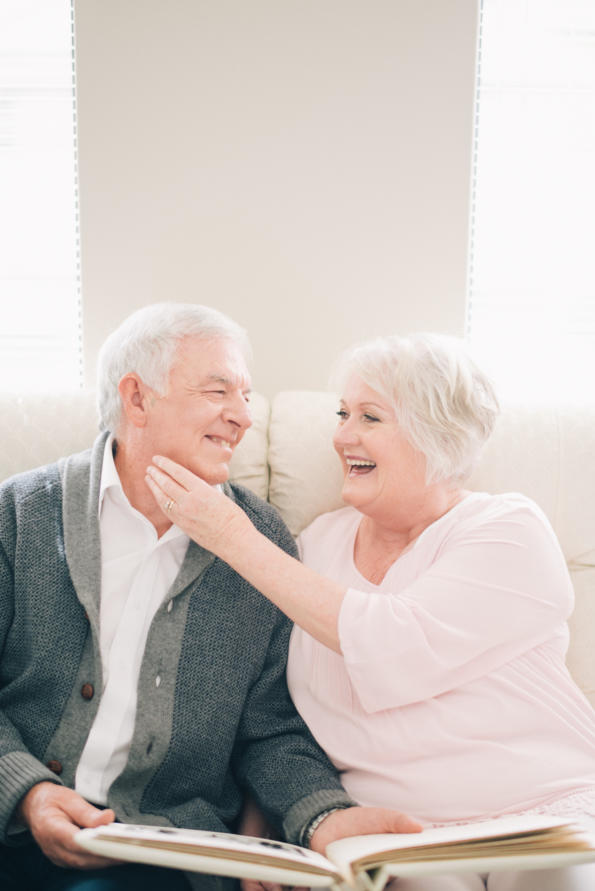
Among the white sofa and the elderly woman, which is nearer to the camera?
the elderly woman

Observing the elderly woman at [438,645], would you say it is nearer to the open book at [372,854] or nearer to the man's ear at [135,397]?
the man's ear at [135,397]

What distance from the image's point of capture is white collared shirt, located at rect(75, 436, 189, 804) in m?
1.31

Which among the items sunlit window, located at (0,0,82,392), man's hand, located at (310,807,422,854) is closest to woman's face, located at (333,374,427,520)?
man's hand, located at (310,807,422,854)

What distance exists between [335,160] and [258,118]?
258mm

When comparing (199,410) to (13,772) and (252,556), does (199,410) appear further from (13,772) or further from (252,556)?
(13,772)

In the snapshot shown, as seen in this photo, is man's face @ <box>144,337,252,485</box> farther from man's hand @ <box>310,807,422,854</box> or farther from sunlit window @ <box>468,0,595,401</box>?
sunlit window @ <box>468,0,595,401</box>

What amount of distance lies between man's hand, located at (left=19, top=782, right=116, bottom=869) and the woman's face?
0.74m

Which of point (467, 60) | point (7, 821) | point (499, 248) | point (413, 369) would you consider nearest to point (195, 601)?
point (7, 821)

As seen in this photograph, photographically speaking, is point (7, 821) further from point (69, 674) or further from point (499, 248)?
point (499, 248)

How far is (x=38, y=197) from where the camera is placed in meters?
2.27

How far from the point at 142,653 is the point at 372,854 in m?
0.60

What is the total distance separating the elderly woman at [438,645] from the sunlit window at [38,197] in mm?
1151

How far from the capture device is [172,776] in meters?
1.33

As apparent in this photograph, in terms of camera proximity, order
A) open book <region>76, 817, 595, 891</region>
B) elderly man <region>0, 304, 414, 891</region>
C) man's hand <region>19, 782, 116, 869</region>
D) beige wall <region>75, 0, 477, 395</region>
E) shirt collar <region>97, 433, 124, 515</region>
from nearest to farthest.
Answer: open book <region>76, 817, 595, 891</region>
man's hand <region>19, 782, 116, 869</region>
elderly man <region>0, 304, 414, 891</region>
shirt collar <region>97, 433, 124, 515</region>
beige wall <region>75, 0, 477, 395</region>
